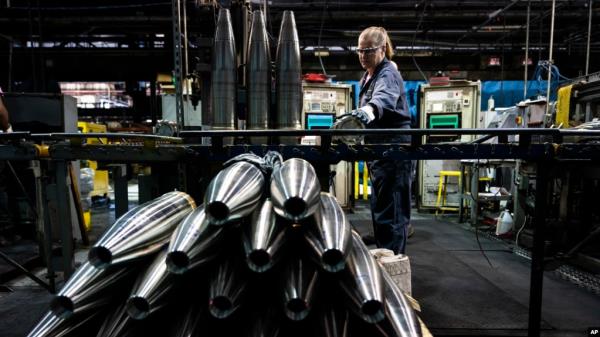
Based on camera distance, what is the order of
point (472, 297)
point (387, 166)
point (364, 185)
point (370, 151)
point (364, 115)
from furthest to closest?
point (364, 185)
point (472, 297)
point (387, 166)
point (364, 115)
point (370, 151)

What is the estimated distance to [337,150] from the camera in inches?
48.3

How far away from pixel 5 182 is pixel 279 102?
3495mm

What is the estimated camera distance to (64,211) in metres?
1.31

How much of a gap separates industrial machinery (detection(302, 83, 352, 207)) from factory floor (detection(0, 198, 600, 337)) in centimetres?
177

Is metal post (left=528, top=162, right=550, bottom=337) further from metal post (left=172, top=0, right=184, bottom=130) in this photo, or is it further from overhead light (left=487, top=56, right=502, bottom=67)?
overhead light (left=487, top=56, right=502, bottom=67)

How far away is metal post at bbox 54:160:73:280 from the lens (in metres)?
1.31

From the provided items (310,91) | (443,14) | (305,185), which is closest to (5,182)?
(310,91)

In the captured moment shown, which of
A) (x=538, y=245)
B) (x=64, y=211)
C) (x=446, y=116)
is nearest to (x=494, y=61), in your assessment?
(x=446, y=116)

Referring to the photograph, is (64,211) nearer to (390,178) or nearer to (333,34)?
(390,178)

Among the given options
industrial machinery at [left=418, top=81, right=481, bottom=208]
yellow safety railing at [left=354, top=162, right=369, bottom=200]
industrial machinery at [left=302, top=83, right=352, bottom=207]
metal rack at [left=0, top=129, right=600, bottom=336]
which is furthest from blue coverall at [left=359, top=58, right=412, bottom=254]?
yellow safety railing at [left=354, top=162, right=369, bottom=200]

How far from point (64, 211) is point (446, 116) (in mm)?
4797

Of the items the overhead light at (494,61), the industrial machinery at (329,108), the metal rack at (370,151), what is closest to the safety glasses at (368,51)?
the metal rack at (370,151)

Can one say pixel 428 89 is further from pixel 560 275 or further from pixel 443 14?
pixel 560 275

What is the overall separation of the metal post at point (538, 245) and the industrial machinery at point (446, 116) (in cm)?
350
